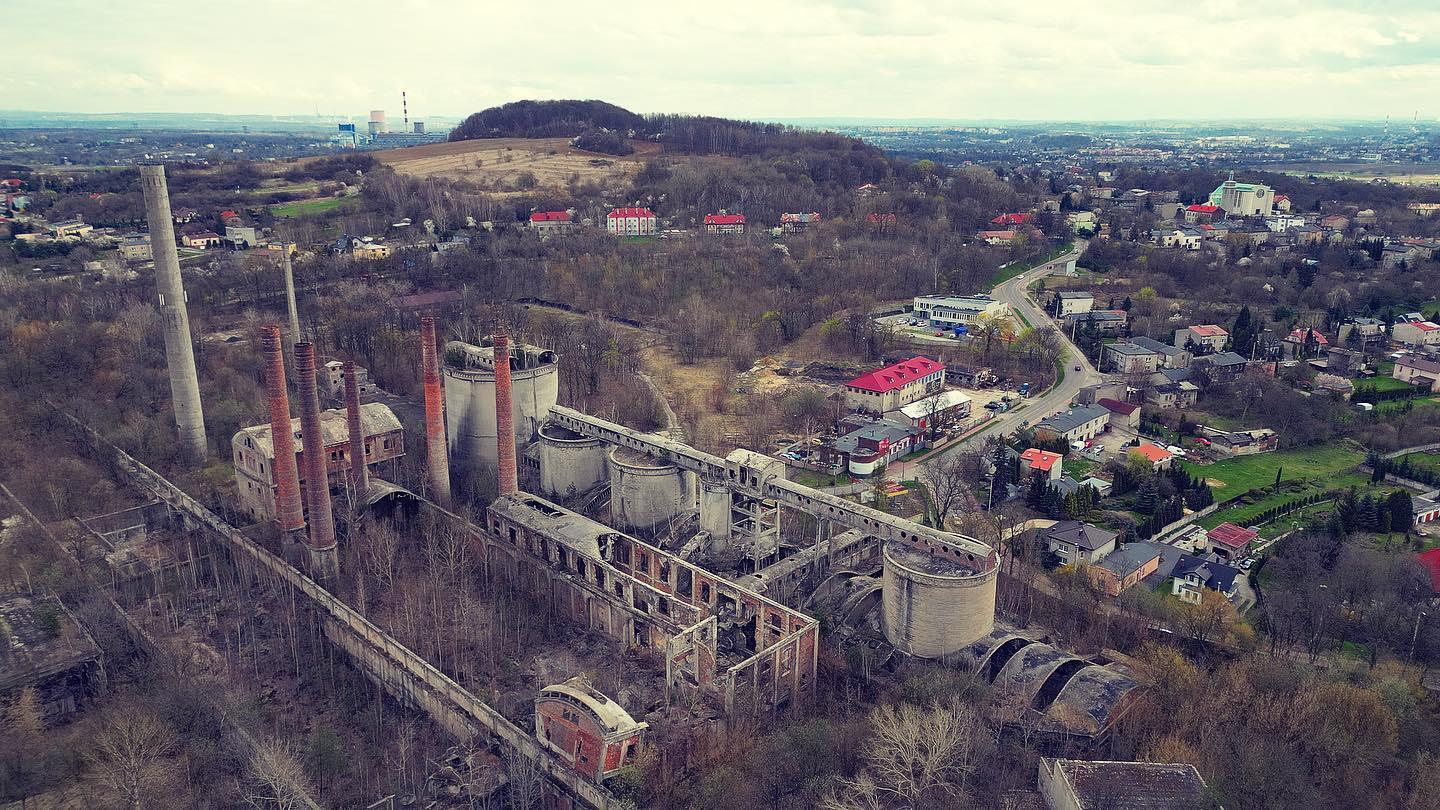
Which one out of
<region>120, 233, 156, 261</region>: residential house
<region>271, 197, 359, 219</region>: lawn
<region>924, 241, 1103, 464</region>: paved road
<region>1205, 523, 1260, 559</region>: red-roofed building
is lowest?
<region>1205, 523, 1260, 559</region>: red-roofed building

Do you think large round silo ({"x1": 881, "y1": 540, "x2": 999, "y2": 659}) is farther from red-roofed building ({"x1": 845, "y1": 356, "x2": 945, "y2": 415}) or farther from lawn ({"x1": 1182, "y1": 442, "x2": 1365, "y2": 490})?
red-roofed building ({"x1": 845, "y1": 356, "x2": 945, "y2": 415})

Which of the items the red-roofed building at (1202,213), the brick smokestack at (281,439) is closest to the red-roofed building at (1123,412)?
the brick smokestack at (281,439)

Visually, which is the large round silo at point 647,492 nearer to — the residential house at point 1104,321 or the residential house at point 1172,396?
the residential house at point 1172,396

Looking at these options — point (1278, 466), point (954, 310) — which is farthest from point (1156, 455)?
point (954, 310)

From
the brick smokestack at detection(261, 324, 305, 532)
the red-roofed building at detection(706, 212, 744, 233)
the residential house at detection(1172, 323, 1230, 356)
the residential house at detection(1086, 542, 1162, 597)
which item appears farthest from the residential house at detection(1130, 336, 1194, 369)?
the brick smokestack at detection(261, 324, 305, 532)

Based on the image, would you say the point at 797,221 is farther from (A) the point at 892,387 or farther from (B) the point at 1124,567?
(B) the point at 1124,567

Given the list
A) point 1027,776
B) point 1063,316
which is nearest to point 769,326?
point 1063,316
